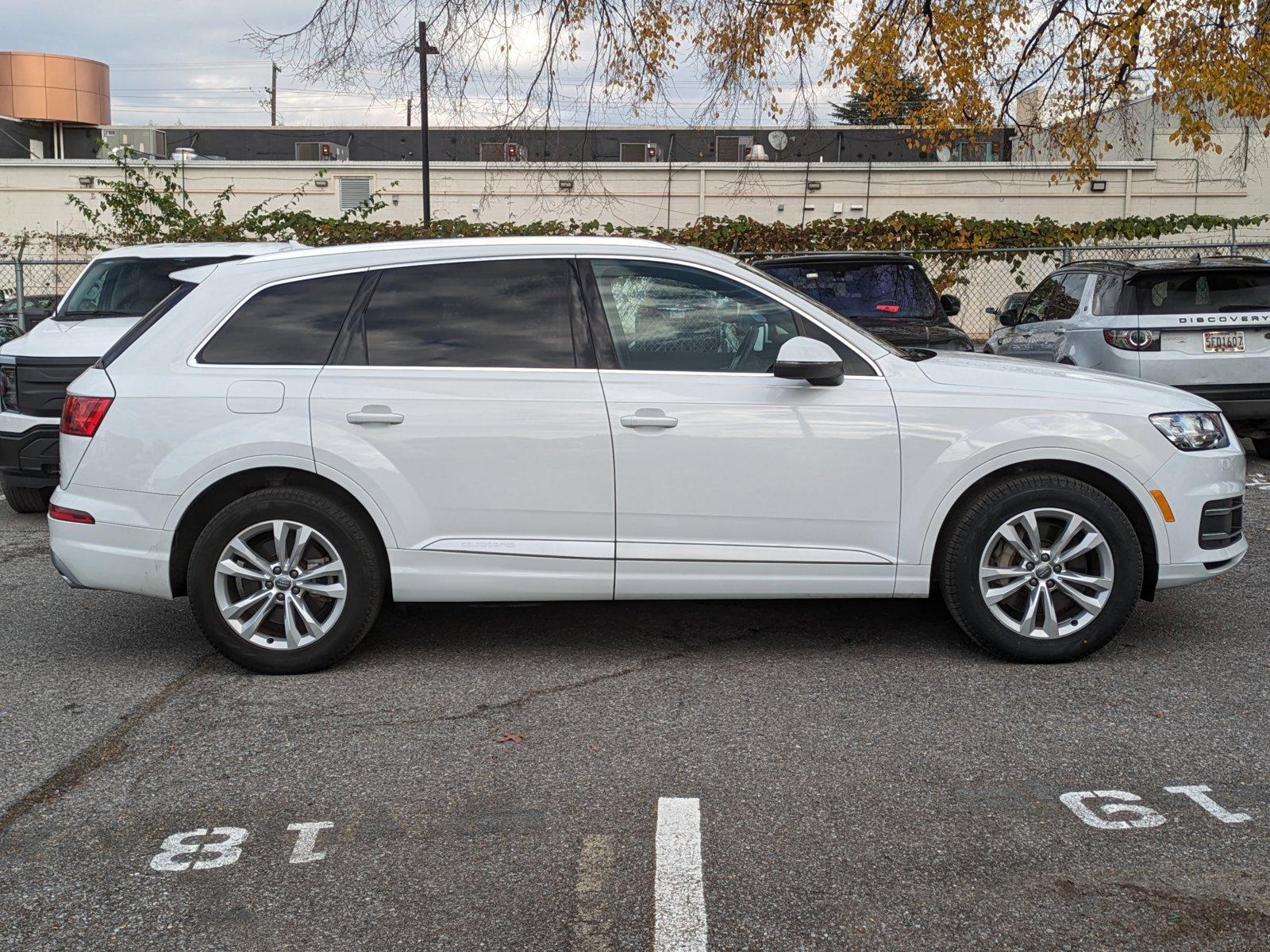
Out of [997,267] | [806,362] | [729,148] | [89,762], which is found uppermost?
[729,148]

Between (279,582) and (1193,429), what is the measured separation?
389cm

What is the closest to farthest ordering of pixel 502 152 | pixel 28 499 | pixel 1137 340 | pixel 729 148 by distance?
pixel 28 499 < pixel 1137 340 < pixel 502 152 < pixel 729 148

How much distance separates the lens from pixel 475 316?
5.34 metres

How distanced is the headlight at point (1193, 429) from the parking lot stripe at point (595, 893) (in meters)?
3.06

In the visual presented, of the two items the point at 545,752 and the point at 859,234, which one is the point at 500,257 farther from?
the point at 859,234

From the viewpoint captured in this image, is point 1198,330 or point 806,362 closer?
point 806,362

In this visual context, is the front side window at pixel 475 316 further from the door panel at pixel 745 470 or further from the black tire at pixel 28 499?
the black tire at pixel 28 499

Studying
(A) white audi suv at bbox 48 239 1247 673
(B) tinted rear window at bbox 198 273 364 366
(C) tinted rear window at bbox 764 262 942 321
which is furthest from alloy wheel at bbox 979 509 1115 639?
(C) tinted rear window at bbox 764 262 942 321

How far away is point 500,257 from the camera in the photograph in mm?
5402

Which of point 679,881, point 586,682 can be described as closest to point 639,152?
point 586,682

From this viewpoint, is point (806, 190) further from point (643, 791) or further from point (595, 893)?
point (595, 893)

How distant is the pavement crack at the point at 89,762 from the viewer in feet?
13.1

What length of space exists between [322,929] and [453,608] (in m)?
3.28

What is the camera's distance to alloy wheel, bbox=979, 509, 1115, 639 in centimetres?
521
